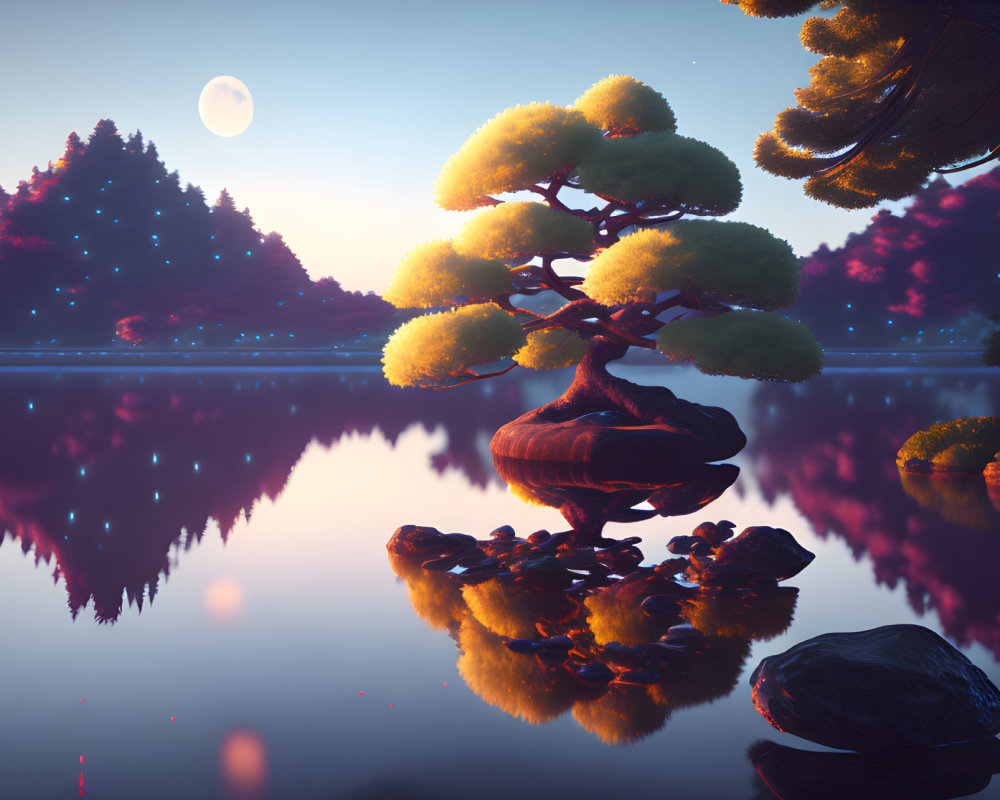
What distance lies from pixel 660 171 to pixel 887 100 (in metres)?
2.18

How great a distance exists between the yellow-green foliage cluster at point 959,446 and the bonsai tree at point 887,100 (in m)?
2.85

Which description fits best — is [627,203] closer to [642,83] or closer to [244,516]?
[642,83]

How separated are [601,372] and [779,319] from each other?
8.08ft

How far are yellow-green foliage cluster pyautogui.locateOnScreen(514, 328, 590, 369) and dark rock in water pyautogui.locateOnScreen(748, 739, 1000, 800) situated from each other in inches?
314

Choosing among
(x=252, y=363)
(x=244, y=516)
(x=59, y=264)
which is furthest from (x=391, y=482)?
(x=59, y=264)

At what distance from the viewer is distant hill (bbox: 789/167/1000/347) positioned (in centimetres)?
3095

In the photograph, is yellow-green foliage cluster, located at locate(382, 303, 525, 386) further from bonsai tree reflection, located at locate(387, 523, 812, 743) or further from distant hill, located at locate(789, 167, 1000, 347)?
distant hill, located at locate(789, 167, 1000, 347)

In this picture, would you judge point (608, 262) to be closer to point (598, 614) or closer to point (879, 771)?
point (598, 614)

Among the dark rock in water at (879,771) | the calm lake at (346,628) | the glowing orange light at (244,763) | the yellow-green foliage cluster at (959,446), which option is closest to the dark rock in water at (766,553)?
the calm lake at (346,628)

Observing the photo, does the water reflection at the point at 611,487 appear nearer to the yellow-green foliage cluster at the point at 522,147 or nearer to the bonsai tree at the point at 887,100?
the yellow-green foliage cluster at the point at 522,147

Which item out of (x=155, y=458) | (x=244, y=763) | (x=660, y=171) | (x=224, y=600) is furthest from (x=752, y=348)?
(x=155, y=458)

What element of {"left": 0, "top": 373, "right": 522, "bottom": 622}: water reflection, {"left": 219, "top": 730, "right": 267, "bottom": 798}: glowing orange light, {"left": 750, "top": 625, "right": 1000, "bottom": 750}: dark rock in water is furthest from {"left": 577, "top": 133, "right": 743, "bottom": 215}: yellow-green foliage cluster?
{"left": 219, "top": 730, "right": 267, "bottom": 798}: glowing orange light

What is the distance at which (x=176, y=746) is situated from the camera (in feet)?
7.91

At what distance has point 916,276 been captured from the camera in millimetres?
32000
